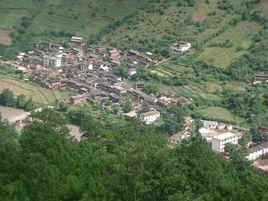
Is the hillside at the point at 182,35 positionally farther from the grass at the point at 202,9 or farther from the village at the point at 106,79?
the village at the point at 106,79

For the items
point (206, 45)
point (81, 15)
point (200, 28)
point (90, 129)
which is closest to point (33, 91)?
point (206, 45)

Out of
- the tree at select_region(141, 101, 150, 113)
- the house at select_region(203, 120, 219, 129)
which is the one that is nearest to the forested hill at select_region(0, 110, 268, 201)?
the house at select_region(203, 120, 219, 129)

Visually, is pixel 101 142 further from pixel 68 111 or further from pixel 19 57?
pixel 19 57

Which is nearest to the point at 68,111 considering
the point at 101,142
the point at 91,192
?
the point at 101,142

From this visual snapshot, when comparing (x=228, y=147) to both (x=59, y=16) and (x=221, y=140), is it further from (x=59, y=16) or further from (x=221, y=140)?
(x=59, y=16)

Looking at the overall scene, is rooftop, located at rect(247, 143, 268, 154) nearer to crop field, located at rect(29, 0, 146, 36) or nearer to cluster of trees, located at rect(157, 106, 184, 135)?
cluster of trees, located at rect(157, 106, 184, 135)

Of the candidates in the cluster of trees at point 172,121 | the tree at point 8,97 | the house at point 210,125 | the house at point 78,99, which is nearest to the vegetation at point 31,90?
the tree at point 8,97
